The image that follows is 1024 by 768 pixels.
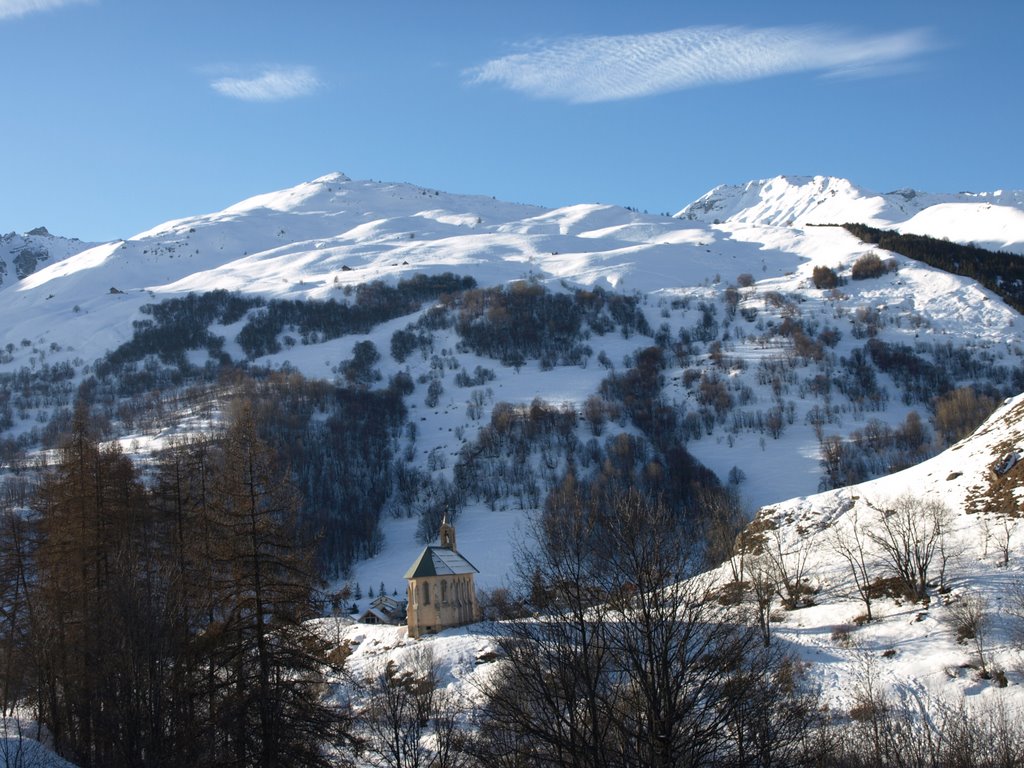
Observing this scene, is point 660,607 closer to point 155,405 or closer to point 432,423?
point 432,423

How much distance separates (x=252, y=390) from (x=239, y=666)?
15240cm

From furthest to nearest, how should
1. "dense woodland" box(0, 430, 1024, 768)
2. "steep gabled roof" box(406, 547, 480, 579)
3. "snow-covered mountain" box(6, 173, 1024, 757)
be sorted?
"steep gabled roof" box(406, 547, 480, 579) < "snow-covered mountain" box(6, 173, 1024, 757) < "dense woodland" box(0, 430, 1024, 768)

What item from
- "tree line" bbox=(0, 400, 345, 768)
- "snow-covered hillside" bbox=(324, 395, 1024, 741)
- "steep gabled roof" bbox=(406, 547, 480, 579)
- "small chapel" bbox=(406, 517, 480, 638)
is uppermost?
"tree line" bbox=(0, 400, 345, 768)

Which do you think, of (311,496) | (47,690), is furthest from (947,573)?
(311,496)

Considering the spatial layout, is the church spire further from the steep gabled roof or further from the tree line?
the tree line

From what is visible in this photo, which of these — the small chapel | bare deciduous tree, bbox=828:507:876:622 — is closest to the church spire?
the small chapel

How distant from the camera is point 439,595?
7100 cm

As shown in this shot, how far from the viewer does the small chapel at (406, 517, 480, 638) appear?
69.7 metres

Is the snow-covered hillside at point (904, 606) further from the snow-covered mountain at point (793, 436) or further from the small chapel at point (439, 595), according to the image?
the small chapel at point (439, 595)

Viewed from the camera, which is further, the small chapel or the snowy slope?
the small chapel

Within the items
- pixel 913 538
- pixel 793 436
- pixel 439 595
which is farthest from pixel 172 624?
pixel 793 436

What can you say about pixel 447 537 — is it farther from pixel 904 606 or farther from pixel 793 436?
pixel 793 436

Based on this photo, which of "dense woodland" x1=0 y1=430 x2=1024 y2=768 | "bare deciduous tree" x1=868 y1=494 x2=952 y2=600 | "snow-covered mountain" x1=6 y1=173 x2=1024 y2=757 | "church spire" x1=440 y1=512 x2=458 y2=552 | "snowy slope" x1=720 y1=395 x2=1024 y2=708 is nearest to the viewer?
"dense woodland" x1=0 y1=430 x2=1024 y2=768

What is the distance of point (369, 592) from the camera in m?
106
